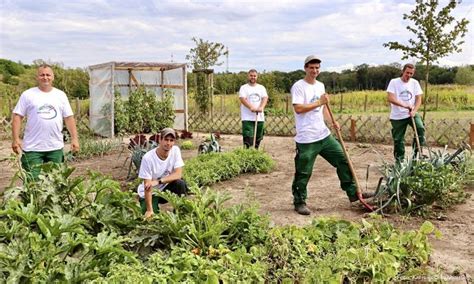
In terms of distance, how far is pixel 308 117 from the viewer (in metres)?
4.52

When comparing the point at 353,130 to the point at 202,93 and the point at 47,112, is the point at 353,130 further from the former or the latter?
the point at 47,112

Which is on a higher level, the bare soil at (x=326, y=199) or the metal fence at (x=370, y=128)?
the metal fence at (x=370, y=128)

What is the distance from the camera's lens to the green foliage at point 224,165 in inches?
233

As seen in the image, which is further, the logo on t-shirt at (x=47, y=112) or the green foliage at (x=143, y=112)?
the green foliage at (x=143, y=112)

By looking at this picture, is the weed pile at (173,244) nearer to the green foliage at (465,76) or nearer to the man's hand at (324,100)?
the man's hand at (324,100)

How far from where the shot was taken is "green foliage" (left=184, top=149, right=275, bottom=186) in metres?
5.91

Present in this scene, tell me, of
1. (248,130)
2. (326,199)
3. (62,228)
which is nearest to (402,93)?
(326,199)

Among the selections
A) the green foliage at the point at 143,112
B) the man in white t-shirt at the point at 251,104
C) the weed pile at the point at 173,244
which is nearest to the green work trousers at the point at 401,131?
the man in white t-shirt at the point at 251,104

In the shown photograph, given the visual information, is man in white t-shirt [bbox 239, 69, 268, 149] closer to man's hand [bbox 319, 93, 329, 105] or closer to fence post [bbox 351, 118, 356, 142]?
man's hand [bbox 319, 93, 329, 105]

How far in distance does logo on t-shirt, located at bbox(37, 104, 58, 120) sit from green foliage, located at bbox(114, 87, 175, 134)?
8.30 metres

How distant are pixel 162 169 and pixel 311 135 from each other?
1.41 m

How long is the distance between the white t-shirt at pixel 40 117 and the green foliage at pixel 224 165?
5.63ft

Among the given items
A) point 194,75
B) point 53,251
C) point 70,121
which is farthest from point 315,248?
point 194,75

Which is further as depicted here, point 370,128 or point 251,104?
point 370,128
